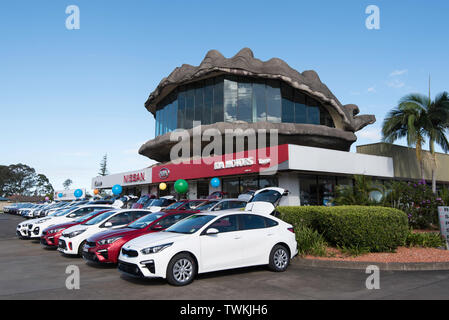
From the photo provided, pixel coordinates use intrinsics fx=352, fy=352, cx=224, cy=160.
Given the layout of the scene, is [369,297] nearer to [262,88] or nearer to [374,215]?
[374,215]

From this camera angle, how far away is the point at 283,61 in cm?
2994

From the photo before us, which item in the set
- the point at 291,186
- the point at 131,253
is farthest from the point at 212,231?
the point at 291,186

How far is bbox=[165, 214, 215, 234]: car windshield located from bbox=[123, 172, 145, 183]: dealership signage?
27.6m

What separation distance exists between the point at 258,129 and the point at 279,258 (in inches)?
786

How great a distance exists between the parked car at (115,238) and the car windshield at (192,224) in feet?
5.56

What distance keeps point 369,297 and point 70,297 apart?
206 inches

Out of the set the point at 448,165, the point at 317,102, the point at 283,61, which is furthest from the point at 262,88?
the point at 448,165

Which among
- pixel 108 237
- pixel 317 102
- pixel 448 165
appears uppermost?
pixel 317 102

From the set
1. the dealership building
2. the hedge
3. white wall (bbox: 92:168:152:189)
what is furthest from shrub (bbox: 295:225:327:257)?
white wall (bbox: 92:168:152:189)

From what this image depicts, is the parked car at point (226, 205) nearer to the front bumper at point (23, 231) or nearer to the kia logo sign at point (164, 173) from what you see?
the front bumper at point (23, 231)

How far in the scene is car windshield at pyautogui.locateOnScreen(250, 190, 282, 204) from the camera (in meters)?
12.5

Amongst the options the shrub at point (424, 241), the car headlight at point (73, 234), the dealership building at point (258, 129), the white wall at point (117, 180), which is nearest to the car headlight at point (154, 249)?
the car headlight at point (73, 234)
